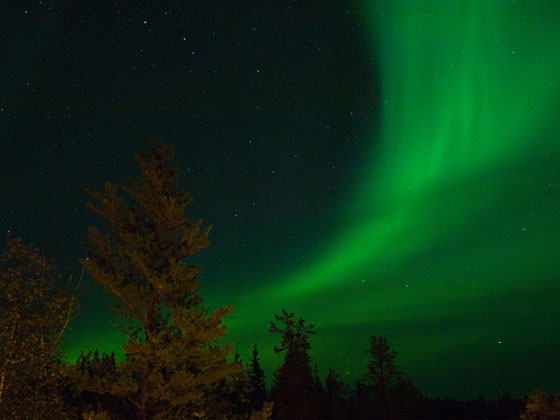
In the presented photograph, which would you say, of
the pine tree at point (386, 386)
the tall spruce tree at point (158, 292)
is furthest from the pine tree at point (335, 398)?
the tall spruce tree at point (158, 292)

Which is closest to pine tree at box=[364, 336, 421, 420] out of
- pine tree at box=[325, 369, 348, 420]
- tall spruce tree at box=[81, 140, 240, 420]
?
pine tree at box=[325, 369, 348, 420]

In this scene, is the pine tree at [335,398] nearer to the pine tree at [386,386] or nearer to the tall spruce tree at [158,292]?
the pine tree at [386,386]

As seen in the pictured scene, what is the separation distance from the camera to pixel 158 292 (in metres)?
18.2

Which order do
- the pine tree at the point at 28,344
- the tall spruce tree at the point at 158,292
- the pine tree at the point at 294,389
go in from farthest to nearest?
the pine tree at the point at 294,389, the tall spruce tree at the point at 158,292, the pine tree at the point at 28,344

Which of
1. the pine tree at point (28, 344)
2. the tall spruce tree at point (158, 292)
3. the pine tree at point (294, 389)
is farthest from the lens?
the pine tree at point (294, 389)

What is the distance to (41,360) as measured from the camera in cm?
1230

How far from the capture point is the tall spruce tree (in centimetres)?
1689

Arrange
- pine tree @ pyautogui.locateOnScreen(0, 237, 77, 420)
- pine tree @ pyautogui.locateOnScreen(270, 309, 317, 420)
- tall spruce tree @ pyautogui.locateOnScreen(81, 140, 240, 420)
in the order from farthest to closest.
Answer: pine tree @ pyautogui.locateOnScreen(270, 309, 317, 420) → tall spruce tree @ pyautogui.locateOnScreen(81, 140, 240, 420) → pine tree @ pyautogui.locateOnScreen(0, 237, 77, 420)

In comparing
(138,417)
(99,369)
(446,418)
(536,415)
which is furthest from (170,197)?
(446,418)

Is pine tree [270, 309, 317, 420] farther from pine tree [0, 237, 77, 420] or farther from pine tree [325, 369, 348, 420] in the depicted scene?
pine tree [0, 237, 77, 420]

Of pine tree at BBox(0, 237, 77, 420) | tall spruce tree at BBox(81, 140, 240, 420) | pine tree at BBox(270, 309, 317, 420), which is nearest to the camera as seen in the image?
pine tree at BBox(0, 237, 77, 420)

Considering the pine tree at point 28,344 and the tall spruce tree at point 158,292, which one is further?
the tall spruce tree at point 158,292

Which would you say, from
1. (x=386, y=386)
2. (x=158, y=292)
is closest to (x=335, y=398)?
(x=386, y=386)

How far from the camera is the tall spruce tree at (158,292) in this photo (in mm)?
16891
